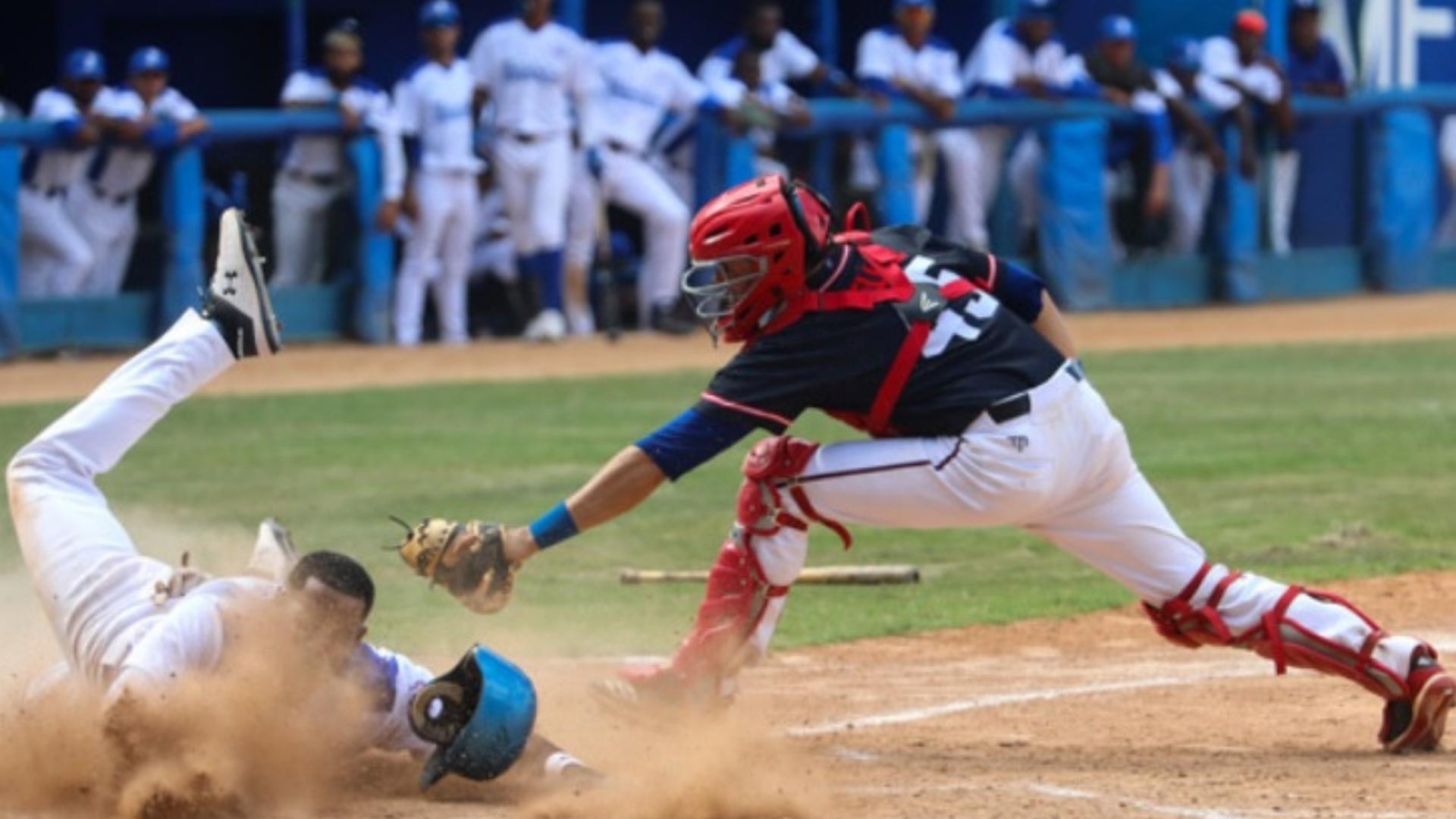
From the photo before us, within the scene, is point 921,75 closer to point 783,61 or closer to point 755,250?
point 783,61

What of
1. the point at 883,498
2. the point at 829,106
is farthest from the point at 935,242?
the point at 829,106

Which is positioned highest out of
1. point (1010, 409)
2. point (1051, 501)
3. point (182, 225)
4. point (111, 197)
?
point (1010, 409)

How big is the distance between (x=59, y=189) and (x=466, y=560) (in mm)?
10615

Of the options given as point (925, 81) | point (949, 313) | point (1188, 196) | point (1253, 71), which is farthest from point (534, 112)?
point (949, 313)

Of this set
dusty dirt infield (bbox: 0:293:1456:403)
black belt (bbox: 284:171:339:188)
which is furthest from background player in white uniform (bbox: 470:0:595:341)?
black belt (bbox: 284:171:339:188)

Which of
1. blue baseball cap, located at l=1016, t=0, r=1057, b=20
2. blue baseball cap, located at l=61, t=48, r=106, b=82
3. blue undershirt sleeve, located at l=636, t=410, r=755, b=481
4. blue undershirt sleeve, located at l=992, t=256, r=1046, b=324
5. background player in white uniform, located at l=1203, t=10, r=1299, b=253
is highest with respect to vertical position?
blue undershirt sleeve, located at l=992, t=256, r=1046, b=324

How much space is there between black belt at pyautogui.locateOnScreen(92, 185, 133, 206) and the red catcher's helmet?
10.6m

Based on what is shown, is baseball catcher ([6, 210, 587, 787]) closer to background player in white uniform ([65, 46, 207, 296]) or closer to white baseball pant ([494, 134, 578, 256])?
background player in white uniform ([65, 46, 207, 296])

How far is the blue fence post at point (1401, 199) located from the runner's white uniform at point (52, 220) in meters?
10.2

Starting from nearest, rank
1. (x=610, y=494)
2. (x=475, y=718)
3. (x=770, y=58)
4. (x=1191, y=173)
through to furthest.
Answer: (x=475, y=718) < (x=610, y=494) < (x=770, y=58) < (x=1191, y=173)

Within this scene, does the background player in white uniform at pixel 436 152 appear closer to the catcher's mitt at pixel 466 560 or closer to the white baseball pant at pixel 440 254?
the white baseball pant at pixel 440 254

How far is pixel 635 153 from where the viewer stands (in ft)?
57.1

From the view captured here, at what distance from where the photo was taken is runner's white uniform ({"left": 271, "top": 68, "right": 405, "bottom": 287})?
53.8 feet

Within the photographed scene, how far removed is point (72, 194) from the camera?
51.4 ft
